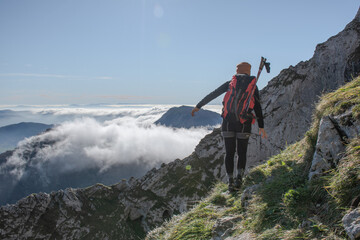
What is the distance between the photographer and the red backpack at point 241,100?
8.84 m

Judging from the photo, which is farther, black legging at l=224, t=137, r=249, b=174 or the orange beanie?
the orange beanie

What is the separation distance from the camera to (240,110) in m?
8.87

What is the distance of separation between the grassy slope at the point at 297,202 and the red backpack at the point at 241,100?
222cm

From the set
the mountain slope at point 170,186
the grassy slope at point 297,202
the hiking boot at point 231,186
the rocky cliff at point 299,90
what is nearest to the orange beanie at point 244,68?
the grassy slope at point 297,202

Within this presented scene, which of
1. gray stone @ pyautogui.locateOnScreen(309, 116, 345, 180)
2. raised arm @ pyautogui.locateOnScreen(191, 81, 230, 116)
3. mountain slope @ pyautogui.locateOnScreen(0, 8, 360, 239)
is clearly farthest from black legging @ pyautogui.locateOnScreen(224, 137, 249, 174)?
mountain slope @ pyautogui.locateOnScreen(0, 8, 360, 239)

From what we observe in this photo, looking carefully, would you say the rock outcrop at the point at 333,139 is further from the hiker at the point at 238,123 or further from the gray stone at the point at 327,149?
the hiker at the point at 238,123

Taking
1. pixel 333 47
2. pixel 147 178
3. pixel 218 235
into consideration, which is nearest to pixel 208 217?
pixel 218 235

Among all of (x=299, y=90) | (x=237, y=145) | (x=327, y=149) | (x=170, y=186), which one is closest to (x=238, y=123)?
(x=237, y=145)

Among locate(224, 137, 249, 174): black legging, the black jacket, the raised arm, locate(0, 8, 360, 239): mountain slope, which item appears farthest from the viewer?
locate(0, 8, 360, 239): mountain slope

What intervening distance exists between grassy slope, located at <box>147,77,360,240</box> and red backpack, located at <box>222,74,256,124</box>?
2.22m

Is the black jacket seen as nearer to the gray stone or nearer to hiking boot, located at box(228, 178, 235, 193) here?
hiking boot, located at box(228, 178, 235, 193)

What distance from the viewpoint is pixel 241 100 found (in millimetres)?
8898

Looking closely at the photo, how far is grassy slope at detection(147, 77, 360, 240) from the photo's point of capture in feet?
13.5

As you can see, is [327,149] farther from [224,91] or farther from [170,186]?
[170,186]
